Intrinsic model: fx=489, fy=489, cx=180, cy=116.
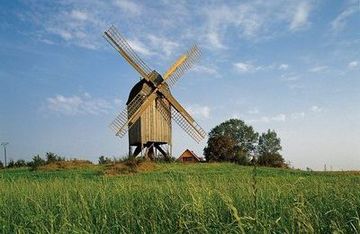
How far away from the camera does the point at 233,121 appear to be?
71.3m

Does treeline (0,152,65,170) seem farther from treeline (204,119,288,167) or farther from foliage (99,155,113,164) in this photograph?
treeline (204,119,288,167)

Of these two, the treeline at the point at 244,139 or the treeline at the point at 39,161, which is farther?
the treeline at the point at 244,139

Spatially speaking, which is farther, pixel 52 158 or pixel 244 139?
pixel 244 139

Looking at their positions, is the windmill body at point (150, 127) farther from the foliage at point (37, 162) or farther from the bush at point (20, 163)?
the bush at point (20, 163)

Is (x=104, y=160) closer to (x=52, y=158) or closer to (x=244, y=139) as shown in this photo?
(x=52, y=158)

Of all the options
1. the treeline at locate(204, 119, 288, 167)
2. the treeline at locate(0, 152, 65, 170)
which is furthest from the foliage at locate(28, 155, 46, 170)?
the treeline at locate(204, 119, 288, 167)

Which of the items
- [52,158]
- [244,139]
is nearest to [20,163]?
[52,158]

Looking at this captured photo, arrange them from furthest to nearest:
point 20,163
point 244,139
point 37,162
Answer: point 244,139
point 20,163
point 37,162

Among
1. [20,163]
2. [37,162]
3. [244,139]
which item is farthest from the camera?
[244,139]

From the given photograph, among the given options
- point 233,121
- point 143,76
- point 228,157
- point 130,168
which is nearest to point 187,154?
point 228,157

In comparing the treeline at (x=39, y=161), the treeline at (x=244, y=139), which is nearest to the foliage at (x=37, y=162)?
the treeline at (x=39, y=161)

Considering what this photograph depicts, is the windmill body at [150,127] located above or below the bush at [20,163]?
above

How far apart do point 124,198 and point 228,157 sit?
3885 centimetres

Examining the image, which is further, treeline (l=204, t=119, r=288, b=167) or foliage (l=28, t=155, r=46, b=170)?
treeline (l=204, t=119, r=288, b=167)
